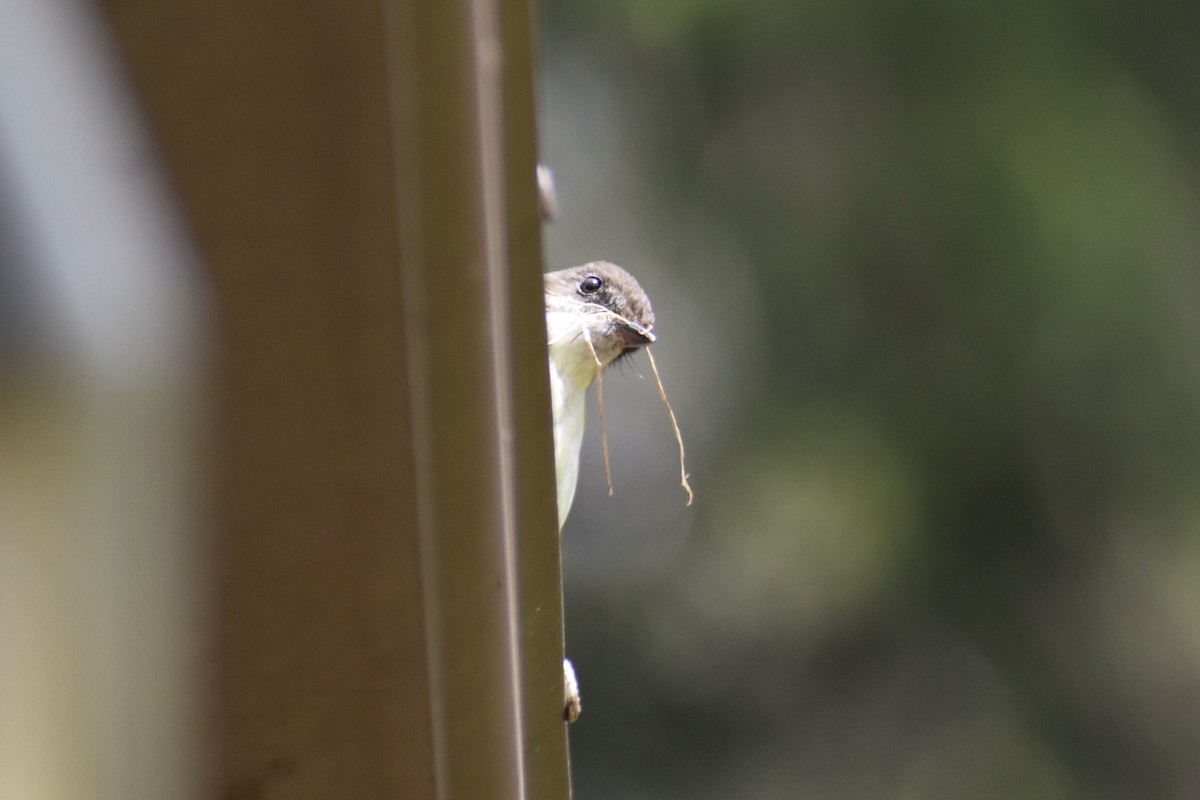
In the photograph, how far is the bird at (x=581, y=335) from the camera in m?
2.97

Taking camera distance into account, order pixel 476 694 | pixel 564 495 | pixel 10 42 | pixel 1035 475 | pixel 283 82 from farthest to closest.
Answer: pixel 1035 475, pixel 564 495, pixel 476 694, pixel 283 82, pixel 10 42

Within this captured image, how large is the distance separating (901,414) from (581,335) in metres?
4.15

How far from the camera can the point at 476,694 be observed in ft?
2.97

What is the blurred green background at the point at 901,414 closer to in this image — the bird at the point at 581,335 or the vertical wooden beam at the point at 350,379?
the bird at the point at 581,335

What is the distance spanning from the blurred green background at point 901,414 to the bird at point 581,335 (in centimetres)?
367

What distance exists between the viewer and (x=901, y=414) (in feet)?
23.1

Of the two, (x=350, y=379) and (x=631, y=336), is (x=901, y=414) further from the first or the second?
(x=350, y=379)

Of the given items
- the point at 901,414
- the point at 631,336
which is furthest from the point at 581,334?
the point at 901,414

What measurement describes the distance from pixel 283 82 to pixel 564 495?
211cm

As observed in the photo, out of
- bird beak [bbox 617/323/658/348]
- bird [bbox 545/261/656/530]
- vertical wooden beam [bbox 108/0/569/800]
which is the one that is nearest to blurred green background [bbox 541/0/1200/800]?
bird [bbox 545/261/656/530]

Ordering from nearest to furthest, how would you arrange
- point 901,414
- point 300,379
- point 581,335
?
1. point 300,379
2. point 581,335
3. point 901,414

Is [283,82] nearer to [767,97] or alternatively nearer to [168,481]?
[168,481]

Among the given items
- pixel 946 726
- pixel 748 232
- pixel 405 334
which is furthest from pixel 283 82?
A: pixel 946 726

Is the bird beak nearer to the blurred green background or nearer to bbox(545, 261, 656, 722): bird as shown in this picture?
bbox(545, 261, 656, 722): bird
